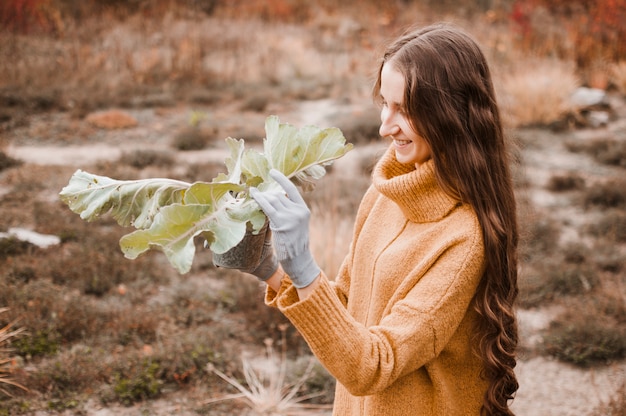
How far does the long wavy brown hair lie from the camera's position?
1.59m

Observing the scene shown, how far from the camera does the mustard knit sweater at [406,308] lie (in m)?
1.48

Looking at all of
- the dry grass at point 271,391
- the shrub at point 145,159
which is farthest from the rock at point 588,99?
the dry grass at point 271,391

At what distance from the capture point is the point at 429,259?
158 centimetres

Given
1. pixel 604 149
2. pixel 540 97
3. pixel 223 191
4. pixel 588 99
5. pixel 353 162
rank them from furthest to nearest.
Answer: pixel 588 99
pixel 540 97
pixel 604 149
pixel 353 162
pixel 223 191

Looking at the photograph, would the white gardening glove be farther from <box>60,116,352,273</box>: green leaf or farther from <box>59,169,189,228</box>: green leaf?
<box>59,169,189,228</box>: green leaf

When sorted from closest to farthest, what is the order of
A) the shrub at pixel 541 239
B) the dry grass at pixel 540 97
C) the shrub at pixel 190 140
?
the shrub at pixel 541 239 → the shrub at pixel 190 140 → the dry grass at pixel 540 97

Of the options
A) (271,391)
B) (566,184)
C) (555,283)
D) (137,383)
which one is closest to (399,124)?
(271,391)

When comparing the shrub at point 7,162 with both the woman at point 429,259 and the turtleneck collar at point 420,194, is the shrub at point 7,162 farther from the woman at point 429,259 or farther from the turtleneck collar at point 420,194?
the turtleneck collar at point 420,194

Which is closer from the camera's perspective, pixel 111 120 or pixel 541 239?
pixel 541 239

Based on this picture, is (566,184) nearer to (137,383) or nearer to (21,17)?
(137,383)

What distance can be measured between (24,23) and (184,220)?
42.4ft

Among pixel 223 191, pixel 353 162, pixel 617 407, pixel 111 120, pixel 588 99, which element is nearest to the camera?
pixel 223 191

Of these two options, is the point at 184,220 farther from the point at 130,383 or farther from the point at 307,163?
the point at 130,383

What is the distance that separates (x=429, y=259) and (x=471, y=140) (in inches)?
13.6
